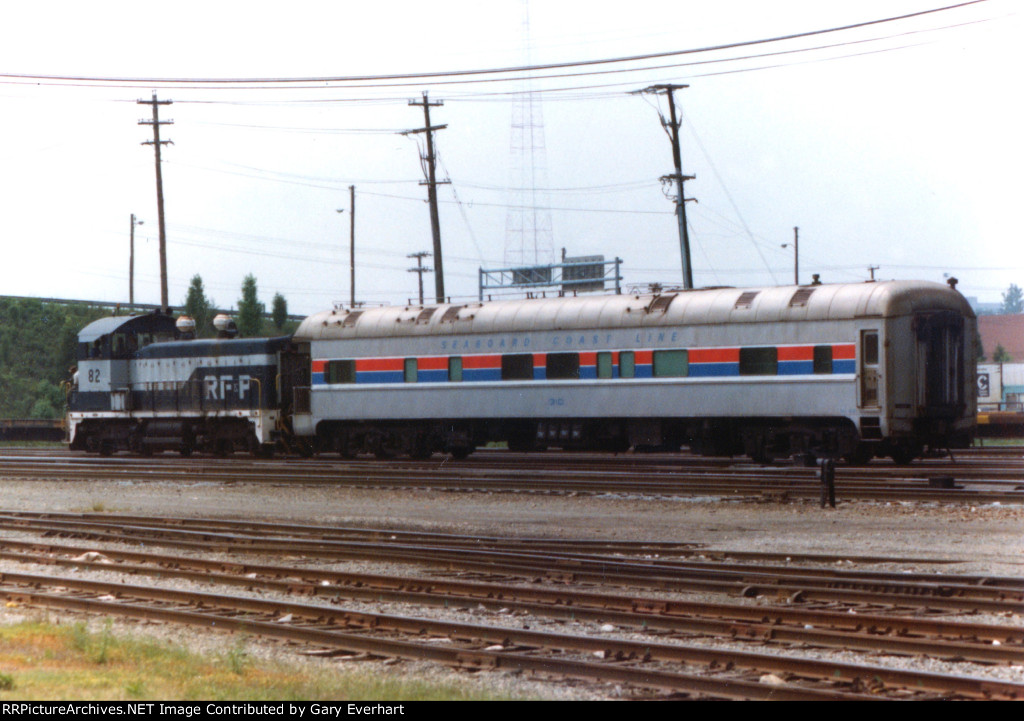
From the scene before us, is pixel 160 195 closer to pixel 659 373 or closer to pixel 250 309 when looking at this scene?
pixel 659 373

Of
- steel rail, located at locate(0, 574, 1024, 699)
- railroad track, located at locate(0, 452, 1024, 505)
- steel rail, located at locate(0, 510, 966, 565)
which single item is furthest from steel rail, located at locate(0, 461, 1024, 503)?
steel rail, located at locate(0, 574, 1024, 699)

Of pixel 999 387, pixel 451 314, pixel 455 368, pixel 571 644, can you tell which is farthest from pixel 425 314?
pixel 999 387

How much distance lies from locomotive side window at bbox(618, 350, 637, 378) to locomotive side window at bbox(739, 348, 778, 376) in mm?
2653

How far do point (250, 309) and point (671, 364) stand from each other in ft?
229

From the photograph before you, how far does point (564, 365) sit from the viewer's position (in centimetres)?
2767

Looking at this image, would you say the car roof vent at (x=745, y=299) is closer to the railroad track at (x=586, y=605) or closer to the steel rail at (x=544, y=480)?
the steel rail at (x=544, y=480)

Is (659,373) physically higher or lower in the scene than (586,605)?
higher

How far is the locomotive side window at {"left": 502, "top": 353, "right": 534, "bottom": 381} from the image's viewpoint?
28.2 m

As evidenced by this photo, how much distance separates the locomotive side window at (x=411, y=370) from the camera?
29.8 meters

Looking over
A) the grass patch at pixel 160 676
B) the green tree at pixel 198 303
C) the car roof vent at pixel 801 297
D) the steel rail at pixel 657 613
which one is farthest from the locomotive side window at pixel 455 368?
the green tree at pixel 198 303

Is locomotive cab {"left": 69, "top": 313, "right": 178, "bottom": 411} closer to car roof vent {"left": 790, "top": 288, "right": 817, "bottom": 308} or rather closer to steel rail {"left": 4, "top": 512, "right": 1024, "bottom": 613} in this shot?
steel rail {"left": 4, "top": 512, "right": 1024, "bottom": 613}

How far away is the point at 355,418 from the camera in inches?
1213

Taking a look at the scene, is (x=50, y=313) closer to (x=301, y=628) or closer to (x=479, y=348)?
(x=479, y=348)
